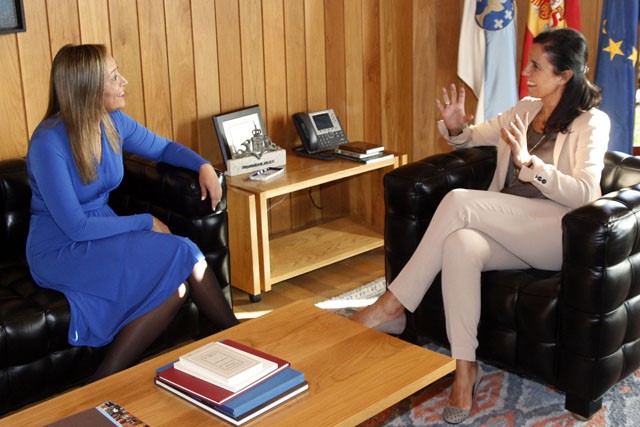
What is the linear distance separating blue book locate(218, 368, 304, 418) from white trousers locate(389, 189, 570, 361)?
2.67 ft

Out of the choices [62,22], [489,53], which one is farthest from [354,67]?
[62,22]

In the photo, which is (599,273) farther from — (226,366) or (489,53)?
(489,53)

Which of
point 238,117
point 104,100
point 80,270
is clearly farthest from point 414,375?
point 238,117

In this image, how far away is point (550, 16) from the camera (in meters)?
3.77

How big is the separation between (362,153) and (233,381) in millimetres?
2043

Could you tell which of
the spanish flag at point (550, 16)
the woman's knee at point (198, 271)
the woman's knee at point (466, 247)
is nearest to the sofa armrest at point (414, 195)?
the woman's knee at point (466, 247)

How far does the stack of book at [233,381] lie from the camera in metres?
1.92

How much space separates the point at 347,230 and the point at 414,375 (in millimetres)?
2176

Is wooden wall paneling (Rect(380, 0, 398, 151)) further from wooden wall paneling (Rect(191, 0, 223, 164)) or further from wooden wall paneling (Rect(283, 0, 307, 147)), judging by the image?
wooden wall paneling (Rect(191, 0, 223, 164))

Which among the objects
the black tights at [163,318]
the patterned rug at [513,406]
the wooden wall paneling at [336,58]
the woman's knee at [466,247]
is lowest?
the patterned rug at [513,406]

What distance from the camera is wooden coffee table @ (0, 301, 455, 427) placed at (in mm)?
1928

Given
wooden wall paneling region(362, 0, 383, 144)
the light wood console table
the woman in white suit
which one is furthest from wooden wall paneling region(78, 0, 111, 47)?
the woman in white suit

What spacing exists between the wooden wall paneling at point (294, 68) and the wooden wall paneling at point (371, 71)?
319 millimetres

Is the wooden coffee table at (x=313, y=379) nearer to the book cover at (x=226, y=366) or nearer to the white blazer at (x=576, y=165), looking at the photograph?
the book cover at (x=226, y=366)
